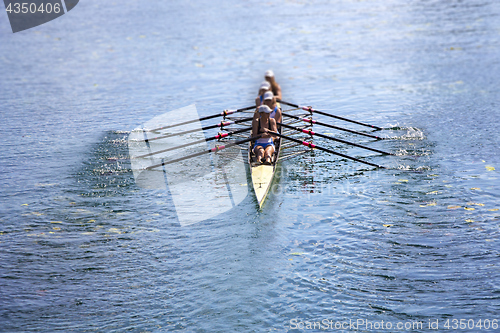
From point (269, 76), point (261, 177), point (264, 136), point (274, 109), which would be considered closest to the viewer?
point (261, 177)

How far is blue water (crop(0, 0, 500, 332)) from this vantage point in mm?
9078

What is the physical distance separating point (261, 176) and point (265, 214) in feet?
4.70

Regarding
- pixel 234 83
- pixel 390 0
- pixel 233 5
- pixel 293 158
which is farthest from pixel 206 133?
pixel 390 0

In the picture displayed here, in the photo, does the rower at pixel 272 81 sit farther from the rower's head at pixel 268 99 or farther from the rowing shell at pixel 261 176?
the rowing shell at pixel 261 176

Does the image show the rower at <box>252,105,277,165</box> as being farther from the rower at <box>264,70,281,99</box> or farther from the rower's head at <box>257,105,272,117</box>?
the rower at <box>264,70,281,99</box>

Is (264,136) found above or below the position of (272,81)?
below

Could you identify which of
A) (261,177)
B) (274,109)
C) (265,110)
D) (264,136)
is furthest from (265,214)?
(274,109)

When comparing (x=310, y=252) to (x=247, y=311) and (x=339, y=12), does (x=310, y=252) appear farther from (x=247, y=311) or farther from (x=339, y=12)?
(x=339, y=12)

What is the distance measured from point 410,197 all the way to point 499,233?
2415mm

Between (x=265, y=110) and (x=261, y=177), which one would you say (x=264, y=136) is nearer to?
(x=265, y=110)

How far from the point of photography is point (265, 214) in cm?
1220

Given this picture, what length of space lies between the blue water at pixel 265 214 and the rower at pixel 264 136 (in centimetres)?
97

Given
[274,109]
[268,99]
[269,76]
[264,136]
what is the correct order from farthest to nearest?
[269,76], [274,109], [268,99], [264,136]

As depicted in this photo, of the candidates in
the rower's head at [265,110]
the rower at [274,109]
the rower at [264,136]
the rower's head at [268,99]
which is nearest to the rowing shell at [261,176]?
the rower at [264,136]
